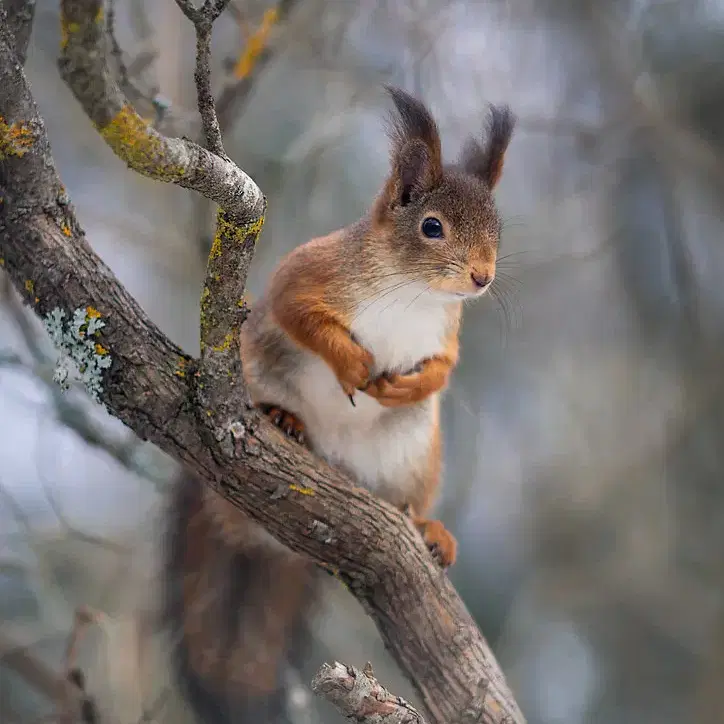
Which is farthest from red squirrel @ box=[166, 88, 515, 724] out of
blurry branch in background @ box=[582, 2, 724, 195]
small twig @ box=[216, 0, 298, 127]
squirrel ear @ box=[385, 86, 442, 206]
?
blurry branch in background @ box=[582, 2, 724, 195]

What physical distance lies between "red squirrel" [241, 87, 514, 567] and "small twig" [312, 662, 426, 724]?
66 cm

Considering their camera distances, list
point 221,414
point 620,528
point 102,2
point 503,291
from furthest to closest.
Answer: point 620,528
point 503,291
point 221,414
point 102,2

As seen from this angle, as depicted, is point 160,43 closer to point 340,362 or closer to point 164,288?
point 164,288

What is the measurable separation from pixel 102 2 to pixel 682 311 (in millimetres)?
2295

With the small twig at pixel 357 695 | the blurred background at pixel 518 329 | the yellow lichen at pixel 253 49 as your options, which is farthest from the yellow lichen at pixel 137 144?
the yellow lichen at pixel 253 49

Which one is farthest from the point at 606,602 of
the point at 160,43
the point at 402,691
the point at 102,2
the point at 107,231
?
the point at 102,2

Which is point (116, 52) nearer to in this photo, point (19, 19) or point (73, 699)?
point (19, 19)

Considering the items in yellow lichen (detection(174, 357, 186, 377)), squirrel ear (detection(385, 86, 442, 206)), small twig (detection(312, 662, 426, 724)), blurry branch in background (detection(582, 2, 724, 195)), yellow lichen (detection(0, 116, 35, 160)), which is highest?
blurry branch in background (detection(582, 2, 724, 195))

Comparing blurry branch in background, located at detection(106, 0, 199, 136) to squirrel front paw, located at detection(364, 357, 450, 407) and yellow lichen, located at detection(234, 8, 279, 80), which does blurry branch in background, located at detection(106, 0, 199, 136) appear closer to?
yellow lichen, located at detection(234, 8, 279, 80)

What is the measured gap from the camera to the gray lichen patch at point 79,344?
132cm

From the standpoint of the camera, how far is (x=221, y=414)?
1.43 meters

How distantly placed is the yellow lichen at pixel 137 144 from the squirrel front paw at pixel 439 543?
47.3 inches

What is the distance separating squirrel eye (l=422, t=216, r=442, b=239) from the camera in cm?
163

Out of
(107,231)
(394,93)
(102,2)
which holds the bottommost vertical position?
(107,231)
